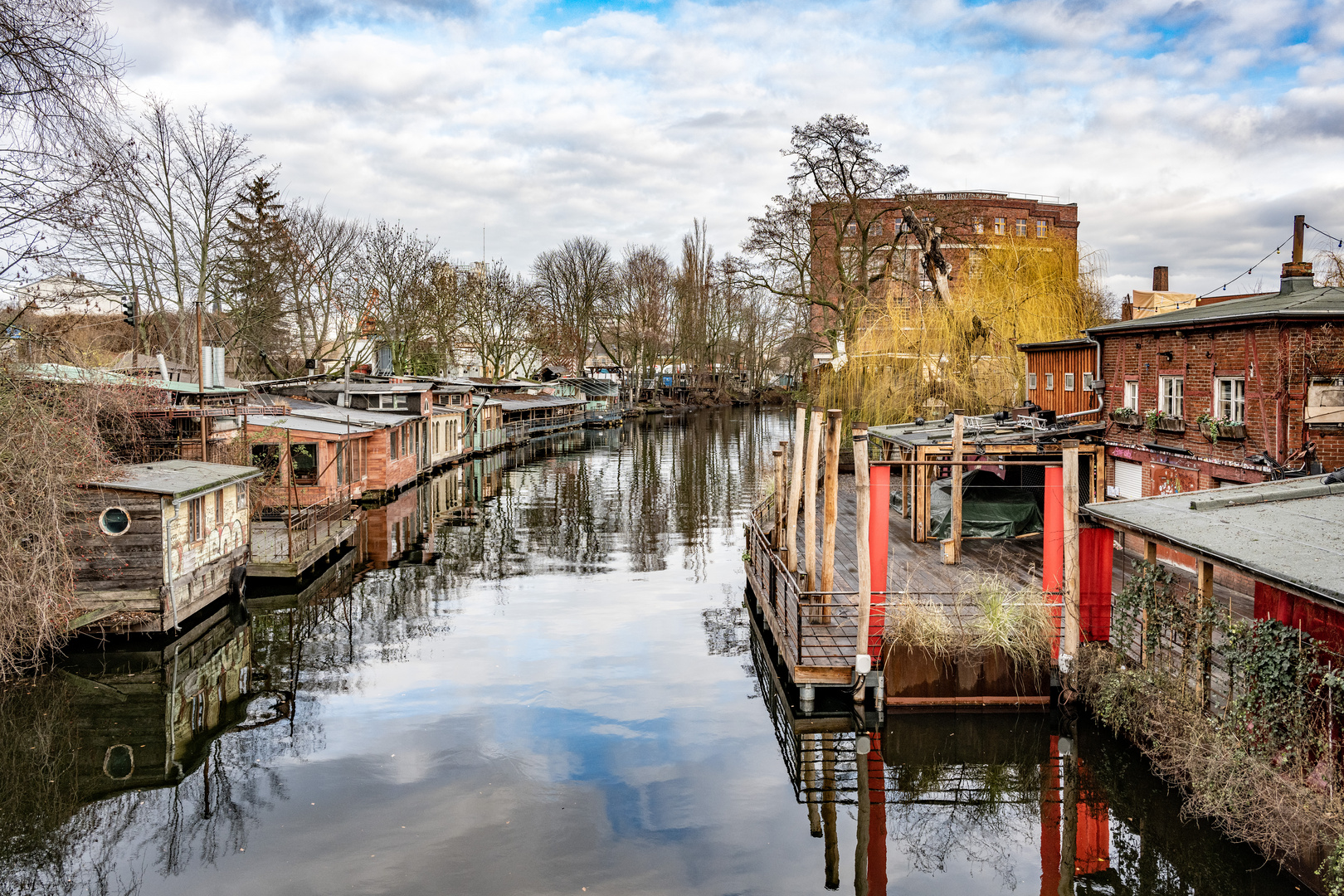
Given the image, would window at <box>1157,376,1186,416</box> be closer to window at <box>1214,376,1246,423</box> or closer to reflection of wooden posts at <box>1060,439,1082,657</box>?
window at <box>1214,376,1246,423</box>

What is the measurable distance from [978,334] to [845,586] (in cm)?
1487

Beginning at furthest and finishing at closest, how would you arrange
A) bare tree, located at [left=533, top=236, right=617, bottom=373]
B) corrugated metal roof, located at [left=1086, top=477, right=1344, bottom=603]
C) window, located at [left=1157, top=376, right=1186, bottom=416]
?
bare tree, located at [left=533, top=236, right=617, bottom=373] < window, located at [left=1157, top=376, right=1186, bottom=416] < corrugated metal roof, located at [left=1086, top=477, right=1344, bottom=603]

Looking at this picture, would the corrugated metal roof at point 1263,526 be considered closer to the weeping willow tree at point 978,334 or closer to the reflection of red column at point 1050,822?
the reflection of red column at point 1050,822

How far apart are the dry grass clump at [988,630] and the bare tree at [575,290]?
66.5 m

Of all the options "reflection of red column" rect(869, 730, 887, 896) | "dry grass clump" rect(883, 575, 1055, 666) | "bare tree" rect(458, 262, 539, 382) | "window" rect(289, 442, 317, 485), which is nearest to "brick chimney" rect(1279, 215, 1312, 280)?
"dry grass clump" rect(883, 575, 1055, 666)

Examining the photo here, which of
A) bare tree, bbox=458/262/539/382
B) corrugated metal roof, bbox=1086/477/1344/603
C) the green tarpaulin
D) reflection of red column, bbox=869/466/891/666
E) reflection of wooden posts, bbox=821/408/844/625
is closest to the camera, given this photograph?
corrugated metal roof, bbox=1086/477/1344/603

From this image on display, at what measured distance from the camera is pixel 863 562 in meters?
12.1

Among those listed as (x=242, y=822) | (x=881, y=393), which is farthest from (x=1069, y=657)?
(x=881, y=393)

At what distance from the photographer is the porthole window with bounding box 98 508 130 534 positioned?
15086 millimetres

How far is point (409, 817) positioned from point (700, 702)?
16.4ft

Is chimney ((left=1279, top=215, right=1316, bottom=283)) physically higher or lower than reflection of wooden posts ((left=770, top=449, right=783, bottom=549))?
higher

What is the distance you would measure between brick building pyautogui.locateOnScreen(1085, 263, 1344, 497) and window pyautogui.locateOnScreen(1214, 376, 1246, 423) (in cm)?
1

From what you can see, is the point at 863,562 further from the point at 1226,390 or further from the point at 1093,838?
the point at 1226,390

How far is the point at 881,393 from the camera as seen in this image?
94.2ft
